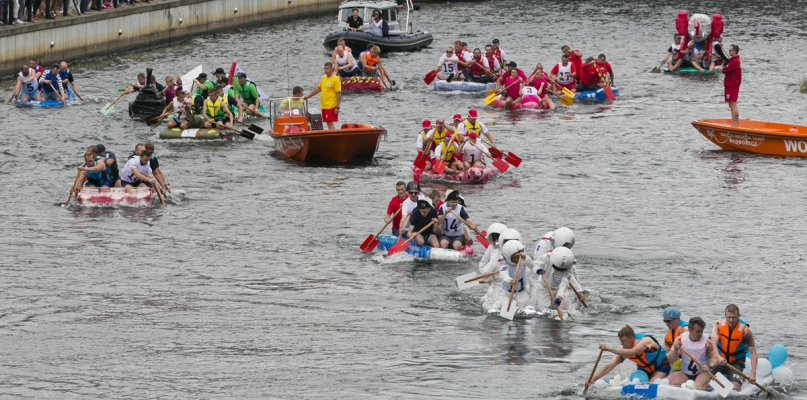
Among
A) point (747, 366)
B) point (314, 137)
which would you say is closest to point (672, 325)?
point (747, 366)

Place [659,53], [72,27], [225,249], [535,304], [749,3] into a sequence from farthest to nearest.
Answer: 1. [749,3]
2. [659,53]
3. [72,27]
4. [225,249]
5. [535,304]

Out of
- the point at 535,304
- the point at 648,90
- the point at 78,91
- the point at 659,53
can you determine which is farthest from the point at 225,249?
the point at 659,53

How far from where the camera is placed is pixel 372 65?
4091 centimetres

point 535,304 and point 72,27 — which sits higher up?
point 72,27

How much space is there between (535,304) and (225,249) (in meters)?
6.61

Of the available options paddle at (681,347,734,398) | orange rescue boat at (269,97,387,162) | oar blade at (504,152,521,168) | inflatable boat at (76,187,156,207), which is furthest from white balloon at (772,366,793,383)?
orange rescue boat at (269,97,387,162)

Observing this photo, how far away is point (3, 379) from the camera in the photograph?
16375 millimetres

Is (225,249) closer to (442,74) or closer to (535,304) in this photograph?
(535,304)

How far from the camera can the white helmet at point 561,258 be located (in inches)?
731

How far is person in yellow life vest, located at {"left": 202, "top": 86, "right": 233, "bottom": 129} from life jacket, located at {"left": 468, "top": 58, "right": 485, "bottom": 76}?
10020mm

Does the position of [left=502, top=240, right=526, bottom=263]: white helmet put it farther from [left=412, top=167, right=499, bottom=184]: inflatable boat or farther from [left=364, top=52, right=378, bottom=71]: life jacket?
[left=364, top=52, right=378, bottom=71]: life jacket

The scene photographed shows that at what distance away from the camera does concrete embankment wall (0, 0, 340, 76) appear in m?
41.2

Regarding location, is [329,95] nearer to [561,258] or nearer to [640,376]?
[561,258]

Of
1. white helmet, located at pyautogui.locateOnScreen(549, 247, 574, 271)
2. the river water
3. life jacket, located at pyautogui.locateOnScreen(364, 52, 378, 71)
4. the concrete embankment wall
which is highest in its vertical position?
the concrete embankment wall
